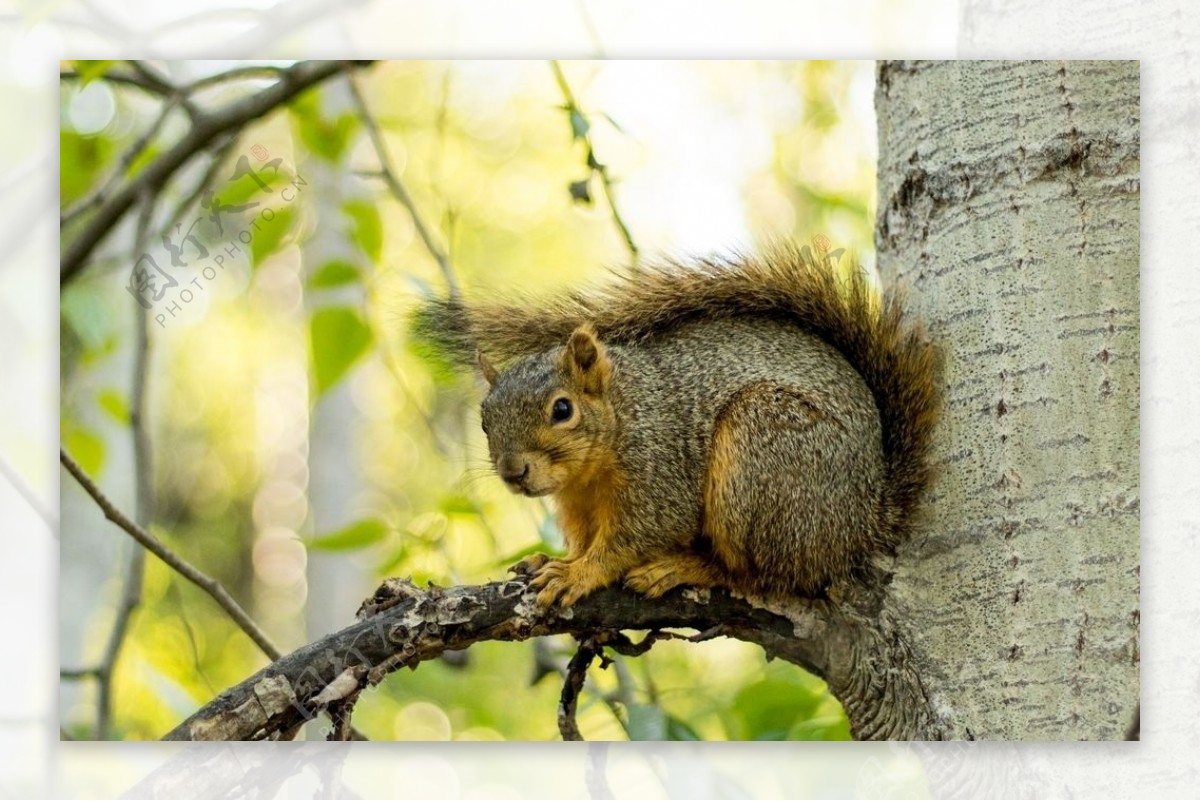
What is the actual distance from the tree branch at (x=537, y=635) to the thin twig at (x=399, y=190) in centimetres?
51

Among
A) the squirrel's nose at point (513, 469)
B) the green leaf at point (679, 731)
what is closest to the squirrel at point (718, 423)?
the squirrel's nose at point (513, 469)

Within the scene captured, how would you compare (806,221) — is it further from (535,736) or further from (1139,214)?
(535,736)

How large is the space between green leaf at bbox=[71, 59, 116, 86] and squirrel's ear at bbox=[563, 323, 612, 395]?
35.5 inches

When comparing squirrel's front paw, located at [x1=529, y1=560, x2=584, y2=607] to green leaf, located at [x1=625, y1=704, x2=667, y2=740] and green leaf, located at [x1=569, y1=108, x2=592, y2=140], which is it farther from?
green leaf, located at [x1=569, y1=108, x2=592, y2=140]

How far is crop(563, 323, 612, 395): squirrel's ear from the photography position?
1.94 m

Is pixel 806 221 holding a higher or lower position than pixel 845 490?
higher

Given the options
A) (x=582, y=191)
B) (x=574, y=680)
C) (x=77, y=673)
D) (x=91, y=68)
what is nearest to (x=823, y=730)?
(x=574, y=680)

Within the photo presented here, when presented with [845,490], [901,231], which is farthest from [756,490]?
[901,231]

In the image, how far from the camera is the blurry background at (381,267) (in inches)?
82.5

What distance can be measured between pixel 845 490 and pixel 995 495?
215 mm

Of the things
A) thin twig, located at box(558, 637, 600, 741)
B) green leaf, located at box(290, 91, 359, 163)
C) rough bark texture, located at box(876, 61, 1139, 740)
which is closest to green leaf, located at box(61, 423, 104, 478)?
green leaf, located at box(290, 91, 359, 163)

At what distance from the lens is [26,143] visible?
2.20m

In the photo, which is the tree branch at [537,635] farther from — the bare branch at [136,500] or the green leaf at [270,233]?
the green leaf at [270,233]
